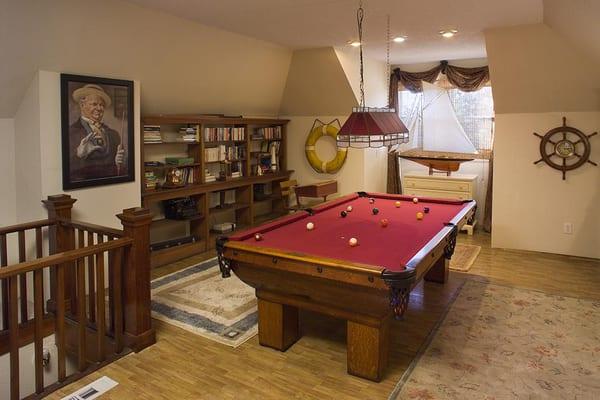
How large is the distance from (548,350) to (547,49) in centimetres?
314

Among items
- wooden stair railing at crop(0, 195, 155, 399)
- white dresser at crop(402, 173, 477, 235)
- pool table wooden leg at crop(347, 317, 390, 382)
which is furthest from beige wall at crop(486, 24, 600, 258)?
wooden stair railing at crop(0, 195, 155, 399)

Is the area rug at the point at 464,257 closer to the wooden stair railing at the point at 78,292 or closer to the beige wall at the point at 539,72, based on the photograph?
the beige wall at the point at 539,72

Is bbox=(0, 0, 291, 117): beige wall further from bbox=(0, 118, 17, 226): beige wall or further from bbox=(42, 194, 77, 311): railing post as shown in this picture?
bbox=(42, 194, 77, 311): railing post

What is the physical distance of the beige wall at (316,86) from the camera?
604 cm

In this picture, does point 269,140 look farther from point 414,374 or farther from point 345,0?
point 414,374

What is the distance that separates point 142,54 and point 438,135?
458 cm

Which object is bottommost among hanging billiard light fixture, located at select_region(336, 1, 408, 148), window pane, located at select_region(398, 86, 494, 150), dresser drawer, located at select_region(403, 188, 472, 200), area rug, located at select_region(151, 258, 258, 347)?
area rug, located at select_region(151, 258, 258, 347)

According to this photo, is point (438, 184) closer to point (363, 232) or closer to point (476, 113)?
point (476, 113)

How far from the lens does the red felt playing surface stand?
9.22 feet

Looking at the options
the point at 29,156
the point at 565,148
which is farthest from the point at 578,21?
the point at 29,156

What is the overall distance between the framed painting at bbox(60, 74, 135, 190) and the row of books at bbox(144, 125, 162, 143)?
55 centimetres

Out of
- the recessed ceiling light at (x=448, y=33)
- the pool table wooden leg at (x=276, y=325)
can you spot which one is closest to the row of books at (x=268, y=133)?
the recessed ceiling light at (x=448, y=33)

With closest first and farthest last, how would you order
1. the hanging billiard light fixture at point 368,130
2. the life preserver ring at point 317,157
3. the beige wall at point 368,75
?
1. the hanging billiard light fixture at point 368,130
2. the beige wall at point 368,75
3. the life preserver ring at point 317,157

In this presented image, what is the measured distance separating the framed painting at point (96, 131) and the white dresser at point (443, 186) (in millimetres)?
4000
